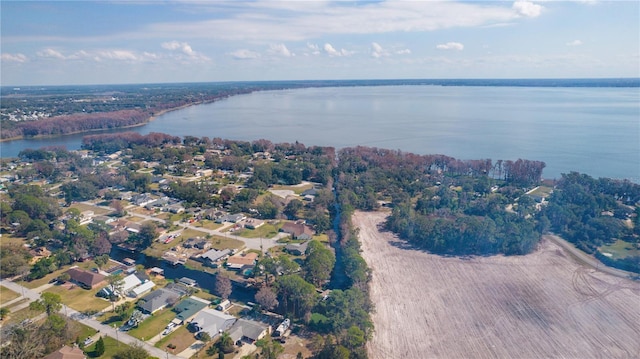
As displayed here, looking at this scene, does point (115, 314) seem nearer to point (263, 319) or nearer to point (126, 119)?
point (263, 319)

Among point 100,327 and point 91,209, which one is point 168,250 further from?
point 91,209

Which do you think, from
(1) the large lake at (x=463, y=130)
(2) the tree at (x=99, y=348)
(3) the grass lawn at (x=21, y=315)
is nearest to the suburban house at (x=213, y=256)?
(2) the tree at (x=99, y=348)

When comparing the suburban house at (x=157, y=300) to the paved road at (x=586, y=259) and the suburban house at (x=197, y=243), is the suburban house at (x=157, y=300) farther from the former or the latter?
the paved road at (x=586, y=259)

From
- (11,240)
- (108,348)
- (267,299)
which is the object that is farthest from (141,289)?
(11,240)

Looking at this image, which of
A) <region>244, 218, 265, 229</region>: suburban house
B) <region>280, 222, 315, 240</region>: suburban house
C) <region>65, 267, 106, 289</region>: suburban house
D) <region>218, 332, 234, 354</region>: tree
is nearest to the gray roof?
<region>244, 218, 265, 229</region>: suburban house

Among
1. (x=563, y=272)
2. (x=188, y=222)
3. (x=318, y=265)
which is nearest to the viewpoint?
(x=318, y=265)

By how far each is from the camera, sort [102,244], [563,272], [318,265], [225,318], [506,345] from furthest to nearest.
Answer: [102,244]
[563,272]
[318,265]
[225,318]
[506,345]

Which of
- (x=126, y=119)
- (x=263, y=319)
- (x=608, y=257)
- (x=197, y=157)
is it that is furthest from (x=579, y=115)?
(x=126, y=119)
